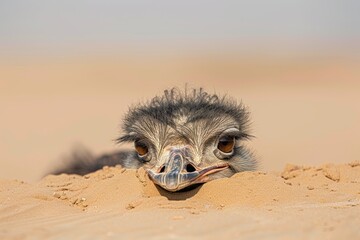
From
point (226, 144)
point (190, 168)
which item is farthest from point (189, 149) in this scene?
point (226, 144)

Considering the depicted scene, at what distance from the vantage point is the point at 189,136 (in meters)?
6.71

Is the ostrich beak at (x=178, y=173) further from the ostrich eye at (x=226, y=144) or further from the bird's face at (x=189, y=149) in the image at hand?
the ostrich eye at (x=226, y=144)

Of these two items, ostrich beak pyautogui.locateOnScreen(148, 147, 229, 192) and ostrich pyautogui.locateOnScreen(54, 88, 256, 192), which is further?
ostrich pyautogui.locateOnScreen(54, 88, 256, 192)

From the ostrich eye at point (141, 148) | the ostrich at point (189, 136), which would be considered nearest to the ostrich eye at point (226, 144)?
the ostrich at point (189, 136)

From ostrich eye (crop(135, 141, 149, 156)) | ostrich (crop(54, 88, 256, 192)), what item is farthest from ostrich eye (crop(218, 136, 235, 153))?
ostrich eye (crop(135, 141, 149, 156))

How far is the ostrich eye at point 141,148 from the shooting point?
7035mm

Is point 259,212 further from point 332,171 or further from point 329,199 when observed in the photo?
point 332,171

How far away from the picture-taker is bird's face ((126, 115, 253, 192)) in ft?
20.3

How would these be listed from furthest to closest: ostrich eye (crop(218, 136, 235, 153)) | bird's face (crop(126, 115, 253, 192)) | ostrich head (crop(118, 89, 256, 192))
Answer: ostrich eye (crop(218, 136, 235, 153))
ostrich head (crop(118, 89, 256, 192))
bird's face (crop(126, 115, 253, 192))

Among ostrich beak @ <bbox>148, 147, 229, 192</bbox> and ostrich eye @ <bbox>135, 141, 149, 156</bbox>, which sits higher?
ostrich eye @ <bbox>135, 141, 149, 156</bbox>

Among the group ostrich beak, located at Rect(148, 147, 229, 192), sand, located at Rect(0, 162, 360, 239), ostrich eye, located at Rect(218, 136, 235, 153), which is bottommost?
sand, located at Rect(0, 162, 360, 239)

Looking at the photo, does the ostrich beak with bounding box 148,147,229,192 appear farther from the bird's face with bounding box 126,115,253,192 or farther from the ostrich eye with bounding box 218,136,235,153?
the ostrich eye with bounding box 218,136,235,153

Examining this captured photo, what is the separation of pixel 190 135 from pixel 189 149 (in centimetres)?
19

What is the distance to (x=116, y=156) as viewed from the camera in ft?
33.7
